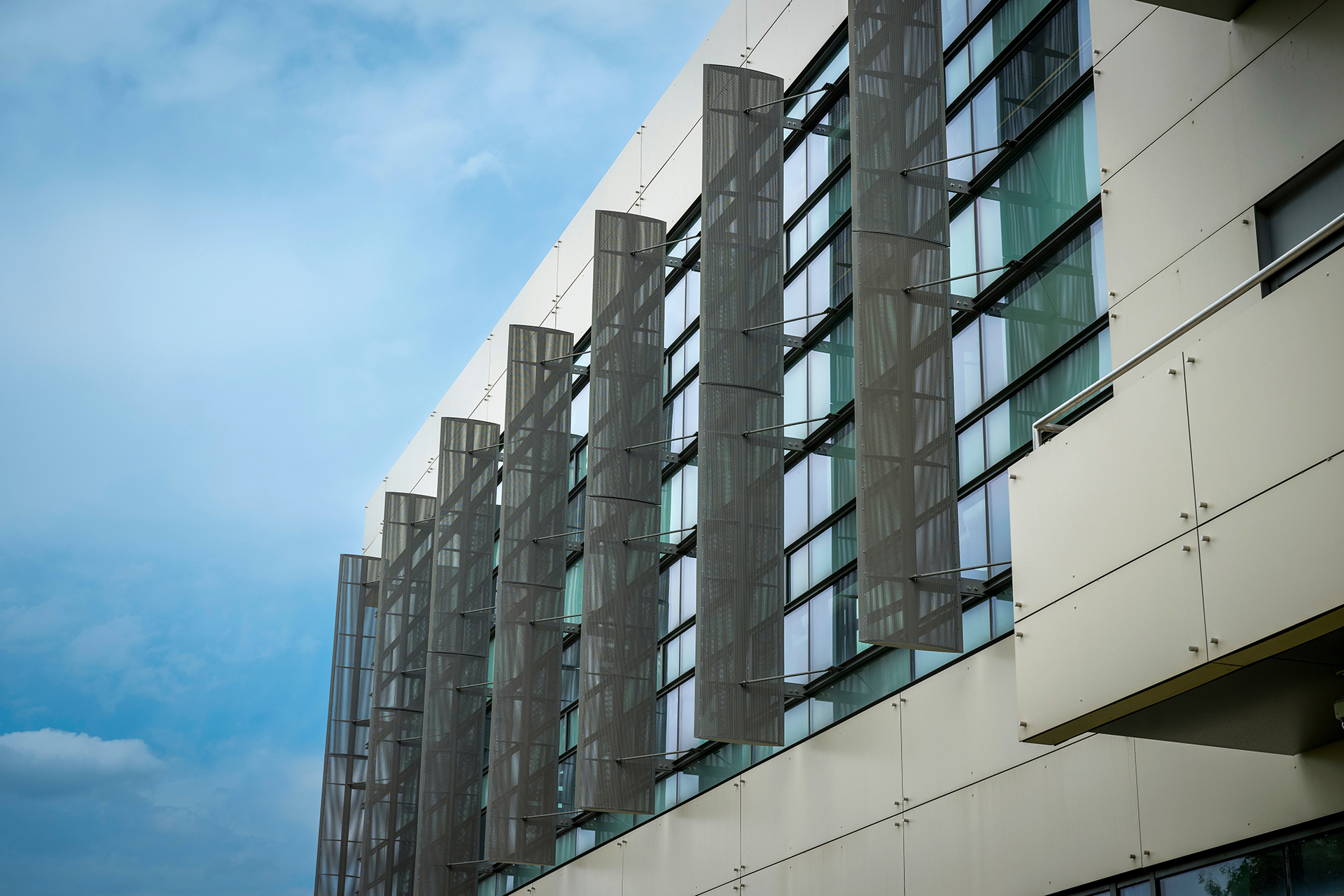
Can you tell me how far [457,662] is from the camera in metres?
31.2

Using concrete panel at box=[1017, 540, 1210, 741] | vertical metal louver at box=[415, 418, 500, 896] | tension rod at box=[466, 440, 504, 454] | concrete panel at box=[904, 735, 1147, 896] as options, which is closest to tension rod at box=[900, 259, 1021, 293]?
concrete panel at box=[904, 735, 1147, 896]

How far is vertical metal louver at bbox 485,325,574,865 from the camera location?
25984mm

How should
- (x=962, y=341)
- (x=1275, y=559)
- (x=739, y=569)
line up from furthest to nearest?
(x=739, y=569) → (x=962, y=341) → (x=1275, y=559)

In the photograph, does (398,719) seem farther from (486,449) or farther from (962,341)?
(962,341)

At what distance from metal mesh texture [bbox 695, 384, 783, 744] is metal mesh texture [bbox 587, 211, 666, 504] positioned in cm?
415

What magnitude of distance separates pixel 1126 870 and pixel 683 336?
16.2 metres

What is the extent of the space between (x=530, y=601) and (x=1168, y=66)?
1623cm

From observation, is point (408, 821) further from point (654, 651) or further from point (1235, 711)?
point (1235, 711)

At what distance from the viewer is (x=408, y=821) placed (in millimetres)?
34469

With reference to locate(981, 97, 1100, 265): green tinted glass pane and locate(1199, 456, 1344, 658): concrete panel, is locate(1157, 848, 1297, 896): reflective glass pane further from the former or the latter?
locate(981, 97, 1100, 265): green tinted glass pane

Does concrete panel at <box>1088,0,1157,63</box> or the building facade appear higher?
concrete panel at <box>1088,0,1157,63</box>

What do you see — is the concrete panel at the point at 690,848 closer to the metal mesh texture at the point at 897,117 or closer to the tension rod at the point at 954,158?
Result: the metal mesh texture at the point at 897,117

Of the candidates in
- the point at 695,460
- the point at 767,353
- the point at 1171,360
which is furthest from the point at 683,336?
the point at 1171,360

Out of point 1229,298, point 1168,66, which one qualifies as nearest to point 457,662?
point 1168,66
